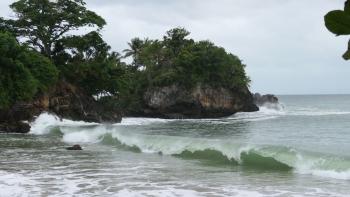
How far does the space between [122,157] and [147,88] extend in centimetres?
3959

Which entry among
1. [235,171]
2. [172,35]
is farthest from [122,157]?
[172,35]

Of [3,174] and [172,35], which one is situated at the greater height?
[172,35]

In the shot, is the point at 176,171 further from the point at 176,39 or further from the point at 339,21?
the point at 176,39

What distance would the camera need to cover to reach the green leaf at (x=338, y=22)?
4.02 ft

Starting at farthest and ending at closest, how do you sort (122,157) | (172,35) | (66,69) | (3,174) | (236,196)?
(172,35) < (66,69) < (122,157) < (3,174) < (236,196)

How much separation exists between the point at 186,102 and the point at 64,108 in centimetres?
1672

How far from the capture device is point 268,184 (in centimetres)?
1082

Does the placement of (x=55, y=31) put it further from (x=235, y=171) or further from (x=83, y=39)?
(x=235, y=171)

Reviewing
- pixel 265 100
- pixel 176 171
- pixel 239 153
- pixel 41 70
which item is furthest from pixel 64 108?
pixel 265 100

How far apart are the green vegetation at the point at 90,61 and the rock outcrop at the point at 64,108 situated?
836mm

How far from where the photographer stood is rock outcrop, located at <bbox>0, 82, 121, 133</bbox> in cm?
3372

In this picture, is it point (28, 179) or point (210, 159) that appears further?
point (210, 159)

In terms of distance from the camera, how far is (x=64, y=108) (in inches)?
1607

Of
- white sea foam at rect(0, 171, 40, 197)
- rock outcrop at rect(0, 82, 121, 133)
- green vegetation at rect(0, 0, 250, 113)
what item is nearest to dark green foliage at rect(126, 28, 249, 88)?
green vegetation at rect(0, 0, 250, 113)
